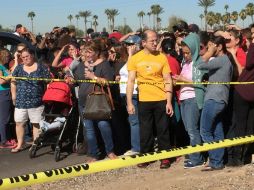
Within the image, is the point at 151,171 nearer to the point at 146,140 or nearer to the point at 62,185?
the point at 146,140

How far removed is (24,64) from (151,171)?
116 inches

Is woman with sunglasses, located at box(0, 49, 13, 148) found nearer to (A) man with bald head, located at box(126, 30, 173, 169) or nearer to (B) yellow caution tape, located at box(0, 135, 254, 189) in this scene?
(A) man with bald head, located at box(126, 30, 173, 169)

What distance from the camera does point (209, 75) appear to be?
21.8 ft

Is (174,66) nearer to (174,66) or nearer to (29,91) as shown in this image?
(174,66)

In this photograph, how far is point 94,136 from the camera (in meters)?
7.66

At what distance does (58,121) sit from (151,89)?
188cm

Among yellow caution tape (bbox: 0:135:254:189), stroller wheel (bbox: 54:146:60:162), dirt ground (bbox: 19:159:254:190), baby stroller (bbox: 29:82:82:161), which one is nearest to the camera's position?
yellow caution tape (bbox: 0:135:254:189)

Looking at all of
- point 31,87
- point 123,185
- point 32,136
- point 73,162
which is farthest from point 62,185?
point 32,136

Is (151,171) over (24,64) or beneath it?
beneath

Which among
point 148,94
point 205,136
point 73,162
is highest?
point 148,94

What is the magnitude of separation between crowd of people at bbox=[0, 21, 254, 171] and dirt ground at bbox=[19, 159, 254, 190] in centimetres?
24

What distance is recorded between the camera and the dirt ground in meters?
6.06

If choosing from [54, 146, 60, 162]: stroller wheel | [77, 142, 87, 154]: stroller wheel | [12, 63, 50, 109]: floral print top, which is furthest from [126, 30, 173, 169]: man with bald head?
[12, 63, 50, 109]: floral print top

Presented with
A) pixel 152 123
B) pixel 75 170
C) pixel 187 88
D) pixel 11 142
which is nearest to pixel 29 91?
pixel 11 142
